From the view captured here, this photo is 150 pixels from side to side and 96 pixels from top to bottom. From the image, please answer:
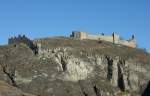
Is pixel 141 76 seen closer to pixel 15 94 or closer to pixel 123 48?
pixel 123 48

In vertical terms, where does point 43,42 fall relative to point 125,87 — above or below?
above

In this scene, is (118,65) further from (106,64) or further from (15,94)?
(15,94)

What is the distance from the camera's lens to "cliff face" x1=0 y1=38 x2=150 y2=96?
168625 millimetres

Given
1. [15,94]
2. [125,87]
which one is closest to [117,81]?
[125,87]

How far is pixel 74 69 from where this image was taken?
575ft

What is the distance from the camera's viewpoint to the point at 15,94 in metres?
158

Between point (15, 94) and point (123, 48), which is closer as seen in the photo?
point (15, 94)

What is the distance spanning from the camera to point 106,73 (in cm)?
18112

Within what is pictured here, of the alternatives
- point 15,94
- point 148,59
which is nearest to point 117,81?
point 148,59

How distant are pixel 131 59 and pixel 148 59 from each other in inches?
313

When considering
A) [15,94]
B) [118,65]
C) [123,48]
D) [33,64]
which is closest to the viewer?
[15,94]

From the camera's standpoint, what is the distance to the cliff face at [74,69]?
553ft

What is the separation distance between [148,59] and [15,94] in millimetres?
52264

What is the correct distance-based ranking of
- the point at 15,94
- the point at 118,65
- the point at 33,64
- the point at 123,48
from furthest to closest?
the point at 123,48 < the point at 118,65 < the point at 33,64 < the point at 15,94
